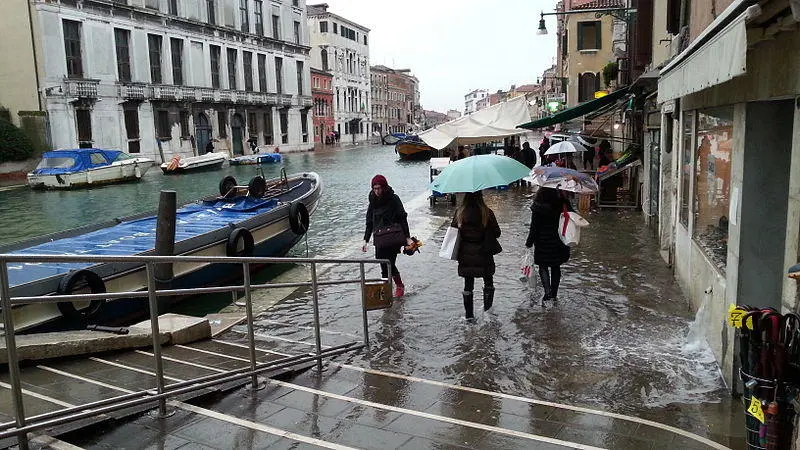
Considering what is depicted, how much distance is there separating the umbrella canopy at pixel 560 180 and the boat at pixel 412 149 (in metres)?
35.9

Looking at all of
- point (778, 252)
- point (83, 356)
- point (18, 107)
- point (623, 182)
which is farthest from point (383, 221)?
point (18, 107)

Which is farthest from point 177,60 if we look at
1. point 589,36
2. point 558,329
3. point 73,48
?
point 558,329

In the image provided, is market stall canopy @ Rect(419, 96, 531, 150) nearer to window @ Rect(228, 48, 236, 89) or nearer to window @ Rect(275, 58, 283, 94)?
window @ Rect(228, 48, 236, 89)

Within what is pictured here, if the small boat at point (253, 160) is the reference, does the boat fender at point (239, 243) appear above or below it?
below

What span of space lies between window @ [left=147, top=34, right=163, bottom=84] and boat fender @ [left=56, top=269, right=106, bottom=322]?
123ft

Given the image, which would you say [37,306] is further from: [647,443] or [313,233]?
[313,233]

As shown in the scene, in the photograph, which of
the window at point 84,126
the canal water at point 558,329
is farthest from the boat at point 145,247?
the window at point 84,126

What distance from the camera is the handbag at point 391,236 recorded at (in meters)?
7.93

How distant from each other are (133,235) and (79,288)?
3043mm

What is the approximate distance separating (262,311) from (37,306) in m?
2.54

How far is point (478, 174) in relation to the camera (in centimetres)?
669

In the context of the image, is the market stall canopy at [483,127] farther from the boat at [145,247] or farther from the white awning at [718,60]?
the white awning at [718,60]

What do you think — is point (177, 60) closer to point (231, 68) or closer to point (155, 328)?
point (231, 68)

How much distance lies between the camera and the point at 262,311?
815cm
